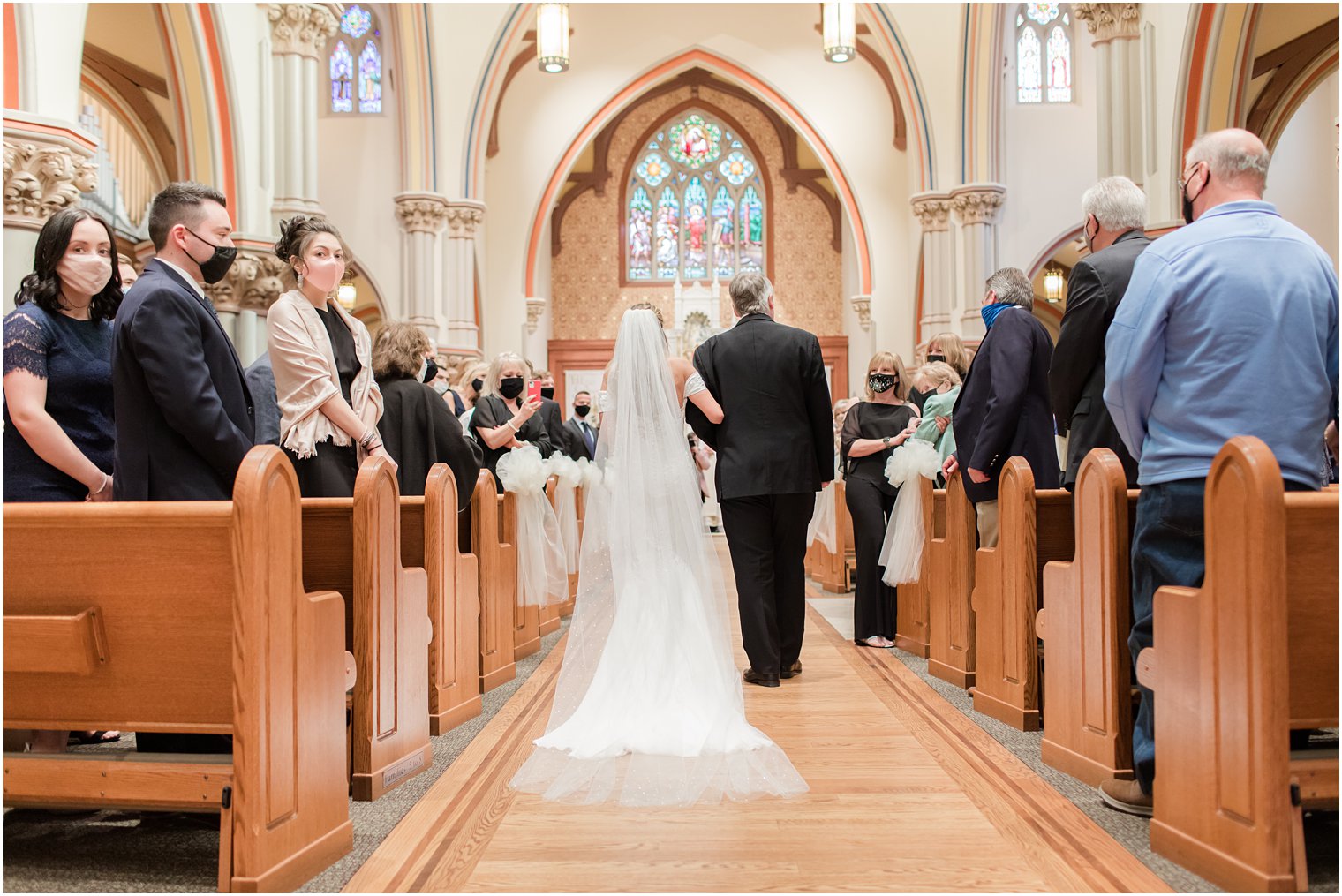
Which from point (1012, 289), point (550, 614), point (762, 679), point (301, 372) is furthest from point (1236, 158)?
point (550, 614)

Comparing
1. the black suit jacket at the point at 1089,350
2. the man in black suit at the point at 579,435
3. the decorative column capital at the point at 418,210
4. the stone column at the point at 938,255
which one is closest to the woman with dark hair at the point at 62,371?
the black suit jacket at the point at 1089,350

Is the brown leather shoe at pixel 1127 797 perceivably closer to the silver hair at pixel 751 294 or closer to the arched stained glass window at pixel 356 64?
the silver hair at pixel 751 294

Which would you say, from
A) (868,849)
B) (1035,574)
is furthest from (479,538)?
(868,849)

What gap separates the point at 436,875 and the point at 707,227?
19.4m

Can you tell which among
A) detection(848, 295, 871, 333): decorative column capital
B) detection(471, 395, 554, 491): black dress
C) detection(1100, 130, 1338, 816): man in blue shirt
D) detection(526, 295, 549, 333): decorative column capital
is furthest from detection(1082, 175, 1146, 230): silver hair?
detection(526, 295, 549, 333): decorative column capital

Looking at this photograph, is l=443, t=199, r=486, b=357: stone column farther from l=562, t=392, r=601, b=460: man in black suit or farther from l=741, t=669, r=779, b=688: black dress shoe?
l=741, t=669, r=779, b=688: black dress shoe

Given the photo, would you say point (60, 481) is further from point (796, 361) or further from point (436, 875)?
point (796, 361)

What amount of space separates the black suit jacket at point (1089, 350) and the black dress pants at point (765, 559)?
4.80 ft

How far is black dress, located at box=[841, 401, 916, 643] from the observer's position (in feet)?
20.7

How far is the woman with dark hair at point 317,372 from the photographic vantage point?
376 cm

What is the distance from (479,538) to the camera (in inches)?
201

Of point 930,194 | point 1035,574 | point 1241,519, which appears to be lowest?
point 1035,574

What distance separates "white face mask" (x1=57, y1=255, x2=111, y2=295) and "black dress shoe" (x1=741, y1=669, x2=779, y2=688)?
→ 312cm

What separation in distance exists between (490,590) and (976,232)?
440 inches
